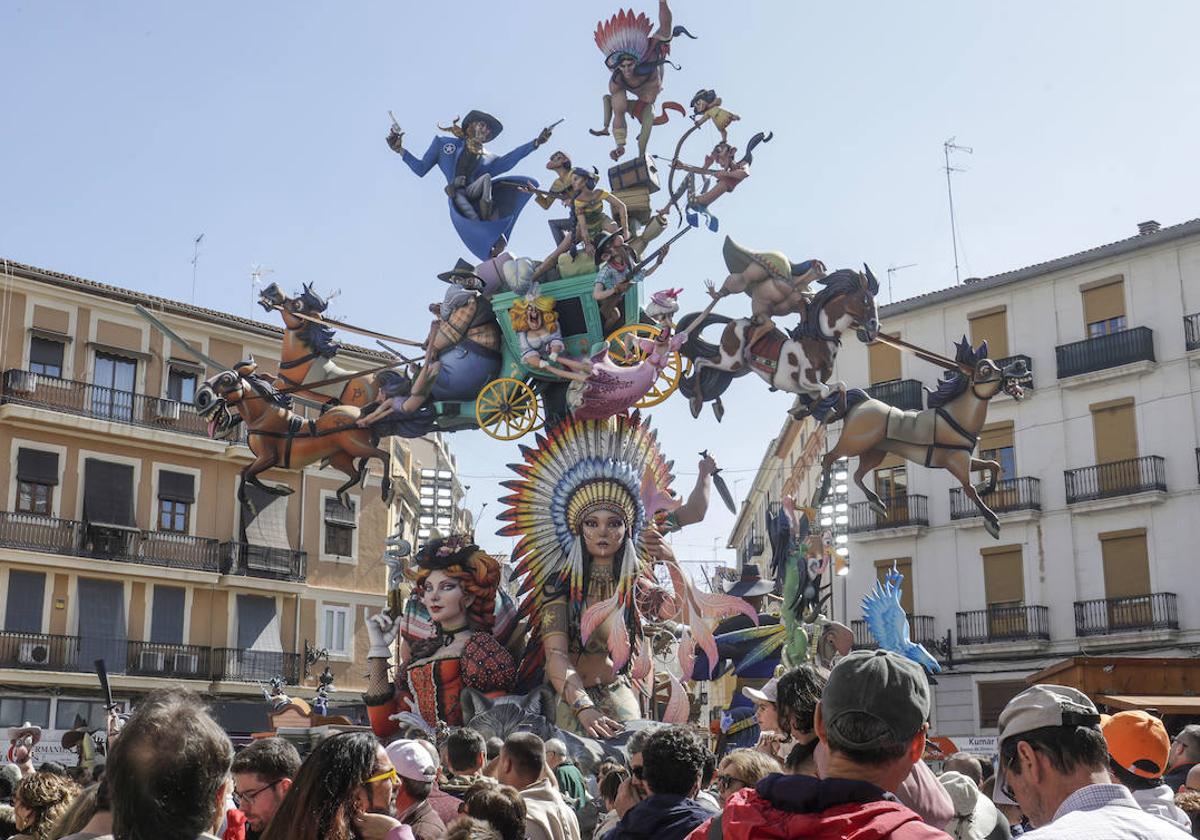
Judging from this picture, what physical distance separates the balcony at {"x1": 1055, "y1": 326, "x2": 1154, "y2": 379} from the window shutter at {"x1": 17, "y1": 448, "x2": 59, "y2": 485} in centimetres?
2481

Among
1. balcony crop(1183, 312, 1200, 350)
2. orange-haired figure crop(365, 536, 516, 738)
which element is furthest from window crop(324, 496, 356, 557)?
balcony crop(1183, 312, 1200, 350)

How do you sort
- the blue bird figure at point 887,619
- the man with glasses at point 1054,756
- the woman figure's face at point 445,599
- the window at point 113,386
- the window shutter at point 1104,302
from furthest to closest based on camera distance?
1. the window at point 113,386
2. the window shutter at point 1104,302
3. the woman figure's face at point 445,599
4. the blue bird figure at point 887,619
5. the man with glasses at point 1054,756

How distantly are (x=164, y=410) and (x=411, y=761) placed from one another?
33255mm

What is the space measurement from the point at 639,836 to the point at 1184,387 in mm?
31444

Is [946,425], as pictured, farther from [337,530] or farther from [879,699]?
[337,530]

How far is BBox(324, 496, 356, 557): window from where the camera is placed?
41000 mm

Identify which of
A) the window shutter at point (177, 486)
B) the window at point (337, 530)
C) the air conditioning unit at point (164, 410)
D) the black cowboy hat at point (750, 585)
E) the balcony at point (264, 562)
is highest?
the air conditioning unit at point (164, 410)

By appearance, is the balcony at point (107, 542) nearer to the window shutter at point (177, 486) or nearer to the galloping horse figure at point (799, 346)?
the window shutter at point (177, 486)

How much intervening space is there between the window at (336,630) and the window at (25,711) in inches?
322

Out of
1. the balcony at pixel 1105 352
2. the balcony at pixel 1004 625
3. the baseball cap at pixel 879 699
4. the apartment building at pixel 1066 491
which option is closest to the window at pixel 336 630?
the apartment building at pixel 1066 491

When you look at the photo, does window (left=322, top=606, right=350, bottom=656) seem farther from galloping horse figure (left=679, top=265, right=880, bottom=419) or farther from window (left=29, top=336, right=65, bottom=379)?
galloping horse figure (left=679, top=265, right=880, bottom=419)

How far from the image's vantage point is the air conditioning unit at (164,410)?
37.4 m

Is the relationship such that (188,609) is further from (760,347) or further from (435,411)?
(760,347)

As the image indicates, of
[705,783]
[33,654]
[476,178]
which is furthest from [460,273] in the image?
[33,654]
